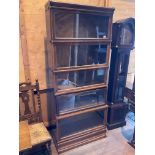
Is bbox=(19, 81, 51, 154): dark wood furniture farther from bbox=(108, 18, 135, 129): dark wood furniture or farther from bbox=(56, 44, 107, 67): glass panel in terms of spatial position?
bbox=(108, 18, 135, 129): dark wood furniture

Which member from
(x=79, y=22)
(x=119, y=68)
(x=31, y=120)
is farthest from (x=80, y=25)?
(x=31, y=120)

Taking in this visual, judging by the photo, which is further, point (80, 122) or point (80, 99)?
point (80, 122)

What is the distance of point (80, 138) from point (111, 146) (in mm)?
424

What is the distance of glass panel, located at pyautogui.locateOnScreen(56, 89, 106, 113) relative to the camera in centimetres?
186

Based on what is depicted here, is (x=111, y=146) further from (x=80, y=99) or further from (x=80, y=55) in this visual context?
(x=80, y=55)

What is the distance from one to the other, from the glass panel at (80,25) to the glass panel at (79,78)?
426mm

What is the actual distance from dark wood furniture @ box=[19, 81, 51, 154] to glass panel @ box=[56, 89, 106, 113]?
31 cm

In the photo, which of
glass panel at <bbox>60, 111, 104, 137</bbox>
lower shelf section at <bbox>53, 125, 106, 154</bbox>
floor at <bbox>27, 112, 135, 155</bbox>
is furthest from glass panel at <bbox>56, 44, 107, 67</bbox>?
floor at <bbox>27, 112, 135, 155</bbox>

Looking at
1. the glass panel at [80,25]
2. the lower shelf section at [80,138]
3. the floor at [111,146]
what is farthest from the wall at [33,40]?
the floor at [111,146]

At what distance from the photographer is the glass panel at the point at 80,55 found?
5.56 ft

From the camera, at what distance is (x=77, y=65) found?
1790mm

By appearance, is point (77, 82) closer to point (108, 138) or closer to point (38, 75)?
point (38, 75)
